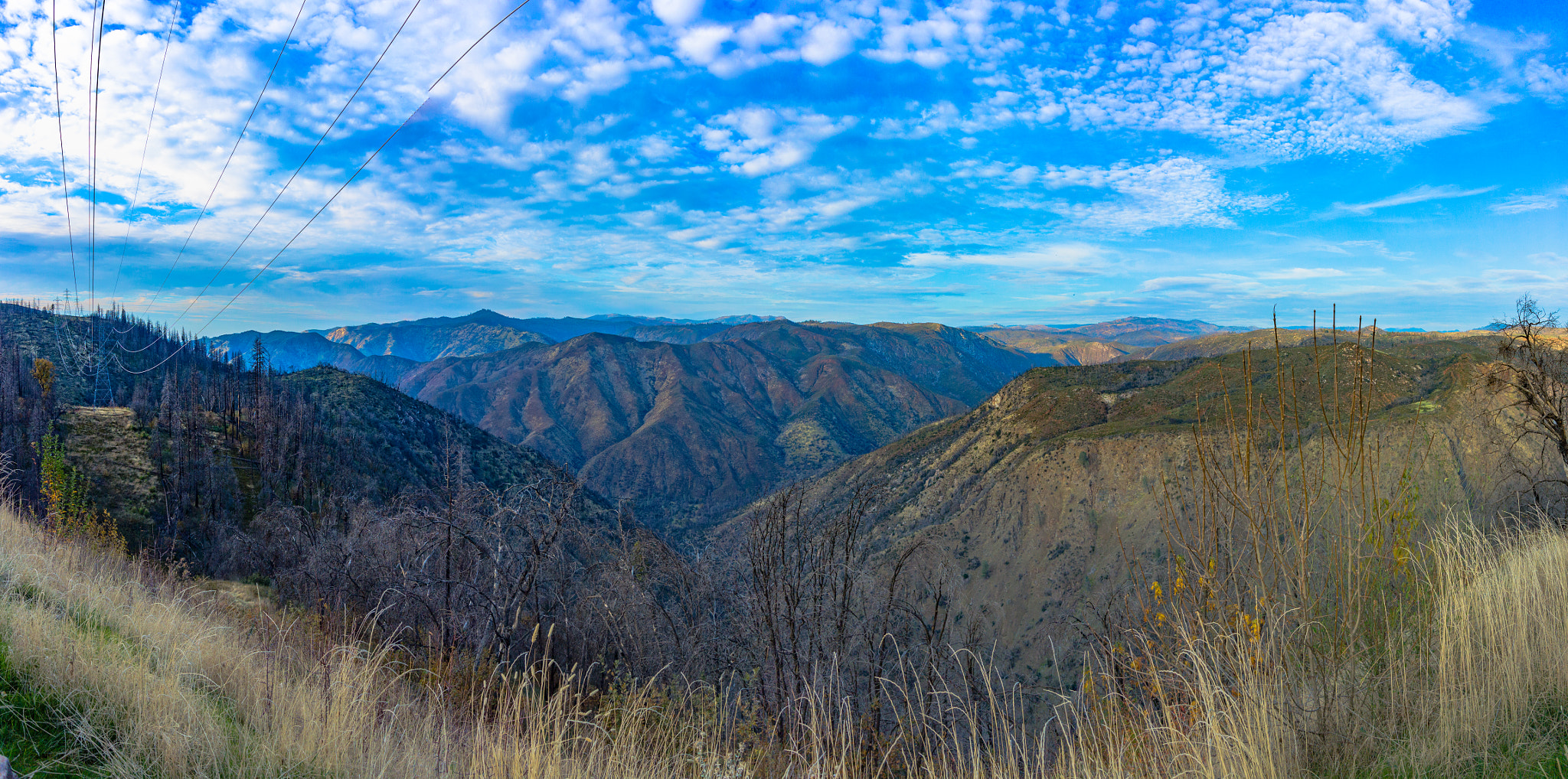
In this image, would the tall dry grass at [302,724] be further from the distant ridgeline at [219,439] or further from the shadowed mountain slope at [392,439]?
the shadowed mountain slope at [392,439]

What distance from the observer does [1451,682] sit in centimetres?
282

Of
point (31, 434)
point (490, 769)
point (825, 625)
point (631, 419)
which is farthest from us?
point (631, 419)

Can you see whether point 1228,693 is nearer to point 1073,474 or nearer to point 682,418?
point 1073,474

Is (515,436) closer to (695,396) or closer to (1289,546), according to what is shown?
(695,396)

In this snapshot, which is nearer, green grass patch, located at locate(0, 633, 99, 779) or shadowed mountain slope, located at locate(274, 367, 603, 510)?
green grass patch, located at locate(0, 633, 99, 779)

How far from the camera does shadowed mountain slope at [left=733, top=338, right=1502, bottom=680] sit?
31188 mm

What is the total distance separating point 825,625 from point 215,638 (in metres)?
11.0

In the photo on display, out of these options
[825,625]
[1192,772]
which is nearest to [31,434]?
[825,625]

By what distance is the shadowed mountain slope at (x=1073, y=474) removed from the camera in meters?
31.2

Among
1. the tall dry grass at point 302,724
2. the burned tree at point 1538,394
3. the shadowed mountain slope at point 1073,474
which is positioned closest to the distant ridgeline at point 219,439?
the tall dry grass at point 302,724

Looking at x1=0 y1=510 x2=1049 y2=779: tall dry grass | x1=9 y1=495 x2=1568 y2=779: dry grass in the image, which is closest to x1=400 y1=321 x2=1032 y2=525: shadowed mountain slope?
x1=0 y1=510 x2=1049 y2=779: tall dry grass

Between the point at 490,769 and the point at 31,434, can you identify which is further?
the point at 31,434

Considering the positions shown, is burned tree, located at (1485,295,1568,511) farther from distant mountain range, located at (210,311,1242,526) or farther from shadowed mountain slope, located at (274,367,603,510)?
distant mountain range, located at (210,311,1242,526)

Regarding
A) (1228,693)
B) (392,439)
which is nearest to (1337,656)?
(1228,693)
